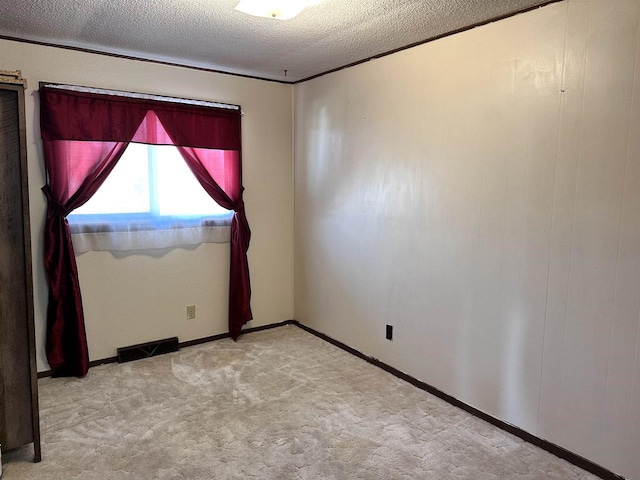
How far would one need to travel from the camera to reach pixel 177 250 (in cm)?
374

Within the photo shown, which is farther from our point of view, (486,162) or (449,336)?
(449,336)

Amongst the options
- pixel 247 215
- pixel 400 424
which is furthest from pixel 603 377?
pixel 247 215

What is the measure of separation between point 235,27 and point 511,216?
6.45 ft

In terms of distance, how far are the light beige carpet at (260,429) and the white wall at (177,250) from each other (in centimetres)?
40

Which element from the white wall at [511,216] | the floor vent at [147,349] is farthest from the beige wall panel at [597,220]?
the floor vent at [147,349]

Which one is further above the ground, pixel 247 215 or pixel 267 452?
pixel 247 215

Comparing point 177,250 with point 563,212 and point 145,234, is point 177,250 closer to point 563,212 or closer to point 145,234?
point 145,234

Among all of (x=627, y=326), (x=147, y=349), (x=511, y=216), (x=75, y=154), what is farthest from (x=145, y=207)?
(x=627, y=326)

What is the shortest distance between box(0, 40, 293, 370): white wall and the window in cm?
14

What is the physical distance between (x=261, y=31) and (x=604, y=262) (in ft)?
7.58

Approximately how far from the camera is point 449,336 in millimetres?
2896

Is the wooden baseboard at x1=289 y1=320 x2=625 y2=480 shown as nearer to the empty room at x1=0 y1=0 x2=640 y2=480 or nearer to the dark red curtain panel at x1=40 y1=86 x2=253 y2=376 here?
the empty room at x1=0 y1=0 x2=640 y2=480

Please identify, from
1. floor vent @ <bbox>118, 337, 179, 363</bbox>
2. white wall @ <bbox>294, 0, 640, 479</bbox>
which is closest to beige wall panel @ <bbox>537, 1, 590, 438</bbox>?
white wall @ <bbox>294, 0, 640, 479</bbox>

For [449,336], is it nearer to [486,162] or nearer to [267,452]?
[486,162]
